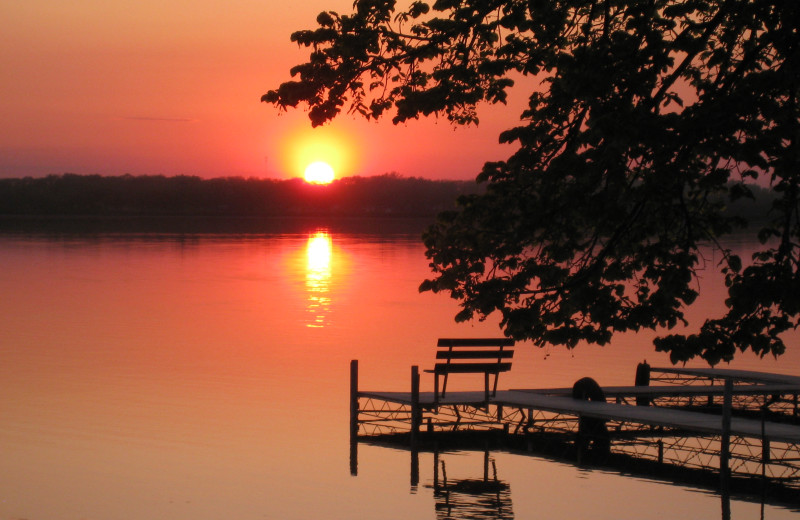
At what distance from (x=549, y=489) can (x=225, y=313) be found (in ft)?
97.6

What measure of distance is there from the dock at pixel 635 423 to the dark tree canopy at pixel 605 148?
3.92 meters

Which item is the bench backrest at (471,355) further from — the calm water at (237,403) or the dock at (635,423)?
the calm water at (237,403)

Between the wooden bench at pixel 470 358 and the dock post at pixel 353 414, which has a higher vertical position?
the wooden bench at pixel 470 358

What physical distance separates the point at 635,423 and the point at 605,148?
10.3 metres

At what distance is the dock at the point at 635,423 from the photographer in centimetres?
1602

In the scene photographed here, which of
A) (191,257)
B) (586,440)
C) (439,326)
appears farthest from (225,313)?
(191,257)

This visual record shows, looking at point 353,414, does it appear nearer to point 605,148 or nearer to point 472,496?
point 472,496

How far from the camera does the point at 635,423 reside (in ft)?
64.5

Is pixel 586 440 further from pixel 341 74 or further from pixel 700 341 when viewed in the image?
pixel 341 74

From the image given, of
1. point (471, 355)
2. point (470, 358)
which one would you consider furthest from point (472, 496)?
point (471, 355)

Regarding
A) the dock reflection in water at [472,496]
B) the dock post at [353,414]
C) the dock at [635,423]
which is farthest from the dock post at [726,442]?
the dock post at [353,414]

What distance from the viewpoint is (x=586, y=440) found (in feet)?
60.1

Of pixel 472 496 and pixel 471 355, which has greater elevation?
pixel 471 355

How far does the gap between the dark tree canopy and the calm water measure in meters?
3.88
